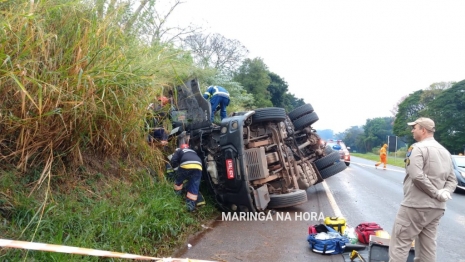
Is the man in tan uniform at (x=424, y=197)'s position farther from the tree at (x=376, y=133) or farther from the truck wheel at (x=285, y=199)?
the tree at (x=376, y=133)

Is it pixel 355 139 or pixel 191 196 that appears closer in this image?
pixel 191 196

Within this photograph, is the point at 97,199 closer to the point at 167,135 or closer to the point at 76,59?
the point at 76,59

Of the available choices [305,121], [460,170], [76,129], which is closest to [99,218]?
[76,129]

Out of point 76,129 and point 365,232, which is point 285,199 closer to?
point 365,232

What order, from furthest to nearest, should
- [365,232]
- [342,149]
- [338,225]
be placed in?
[342,149], [338,225], [365,232]

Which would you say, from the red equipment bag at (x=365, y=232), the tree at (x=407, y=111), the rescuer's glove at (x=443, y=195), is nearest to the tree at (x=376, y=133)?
the tree at (x=407, y=111)

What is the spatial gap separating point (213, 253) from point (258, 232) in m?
1.08

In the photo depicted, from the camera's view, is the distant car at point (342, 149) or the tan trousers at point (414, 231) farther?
the distant car at point (342, 149)

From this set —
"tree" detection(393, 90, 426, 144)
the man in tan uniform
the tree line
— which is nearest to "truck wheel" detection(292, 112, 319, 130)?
the man in tan uniform

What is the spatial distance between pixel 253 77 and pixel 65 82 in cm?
2476

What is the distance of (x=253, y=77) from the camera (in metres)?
27.8

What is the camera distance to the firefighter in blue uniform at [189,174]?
5.33 metres

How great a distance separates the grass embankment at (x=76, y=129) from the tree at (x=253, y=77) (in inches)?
874

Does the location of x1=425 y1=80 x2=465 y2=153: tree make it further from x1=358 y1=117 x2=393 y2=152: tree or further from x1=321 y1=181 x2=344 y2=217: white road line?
x1=358 y1=117 x2=393 y2=152: tree
